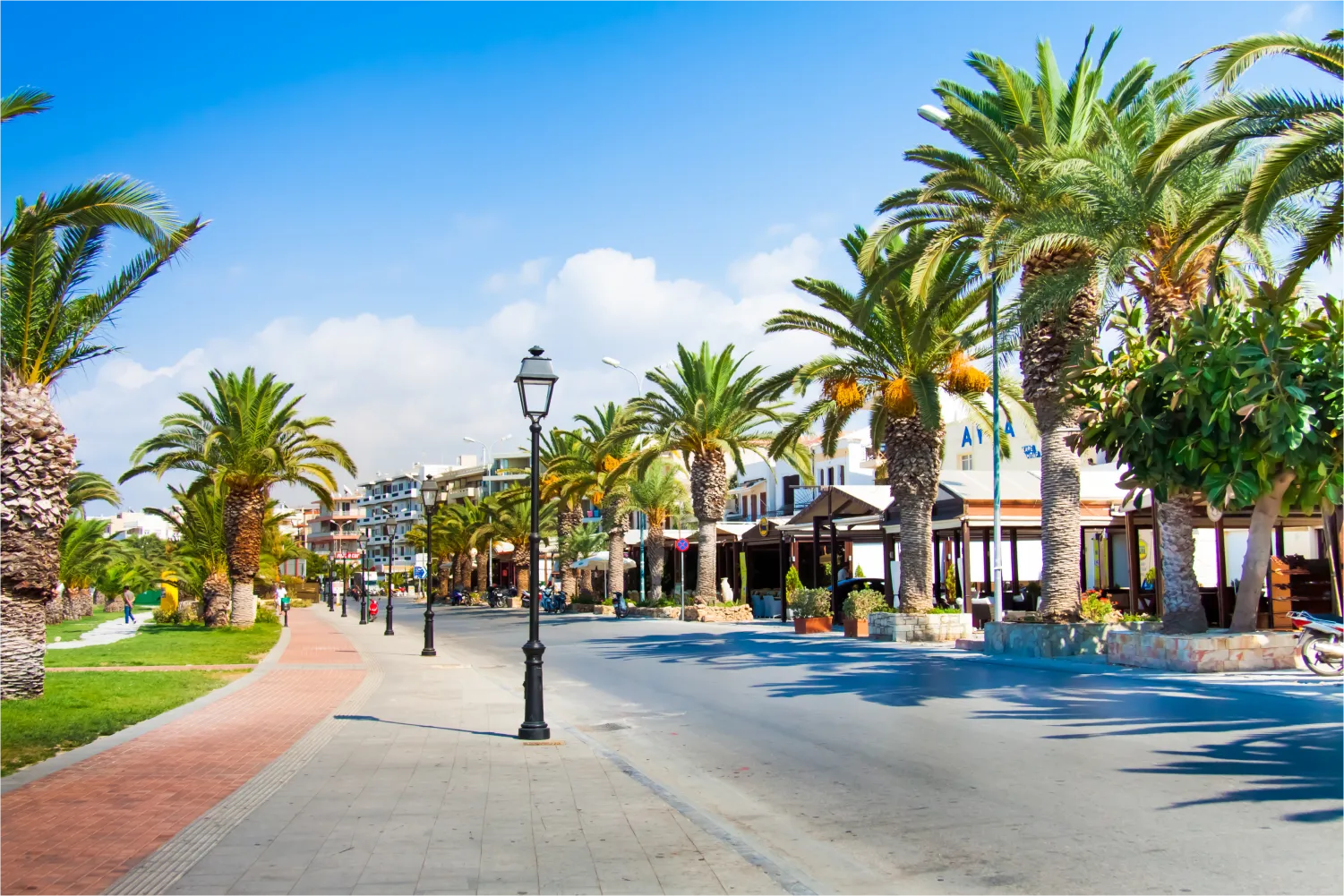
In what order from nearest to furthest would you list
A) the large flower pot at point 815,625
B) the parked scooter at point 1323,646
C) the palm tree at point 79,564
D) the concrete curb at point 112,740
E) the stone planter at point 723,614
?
the concrete curb at point 112,740
the parked scooter at point 1323,646
the large flower pot at point 815,625
the stone planter at point 723,614
the palm tree at point 79,564

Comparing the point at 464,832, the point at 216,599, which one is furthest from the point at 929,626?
the point at 216,599

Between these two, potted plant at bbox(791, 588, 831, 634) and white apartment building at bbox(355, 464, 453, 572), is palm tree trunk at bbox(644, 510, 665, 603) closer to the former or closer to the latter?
potted plant at bbox(791, 588, 831, 634)

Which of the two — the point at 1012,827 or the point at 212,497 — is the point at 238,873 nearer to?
the point at 1012,827

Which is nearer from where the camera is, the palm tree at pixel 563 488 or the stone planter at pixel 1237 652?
the stone planter at pixel 1237 652

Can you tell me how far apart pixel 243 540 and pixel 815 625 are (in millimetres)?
19376

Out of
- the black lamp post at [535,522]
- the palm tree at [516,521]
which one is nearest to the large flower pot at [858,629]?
the black lamp post at [535,522]

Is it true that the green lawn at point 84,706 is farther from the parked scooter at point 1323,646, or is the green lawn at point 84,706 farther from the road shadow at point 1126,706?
the parked scooter at point 1323,646

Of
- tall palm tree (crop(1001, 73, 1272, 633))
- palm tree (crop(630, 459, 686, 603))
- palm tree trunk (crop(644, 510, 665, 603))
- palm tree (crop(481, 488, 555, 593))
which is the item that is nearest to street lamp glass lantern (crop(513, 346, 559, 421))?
tall palm tree (crop(1001, 73, 1272, 633))

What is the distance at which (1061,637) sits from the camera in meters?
20.7

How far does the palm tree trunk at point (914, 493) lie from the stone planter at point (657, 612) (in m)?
16.5

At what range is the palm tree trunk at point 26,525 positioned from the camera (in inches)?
580

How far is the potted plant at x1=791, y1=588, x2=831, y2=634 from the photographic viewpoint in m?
30.5

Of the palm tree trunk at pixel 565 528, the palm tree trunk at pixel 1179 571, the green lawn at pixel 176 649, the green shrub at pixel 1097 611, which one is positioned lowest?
the green lawn at pixel 176 649

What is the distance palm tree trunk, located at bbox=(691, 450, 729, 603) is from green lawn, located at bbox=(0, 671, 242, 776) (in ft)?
75.5
